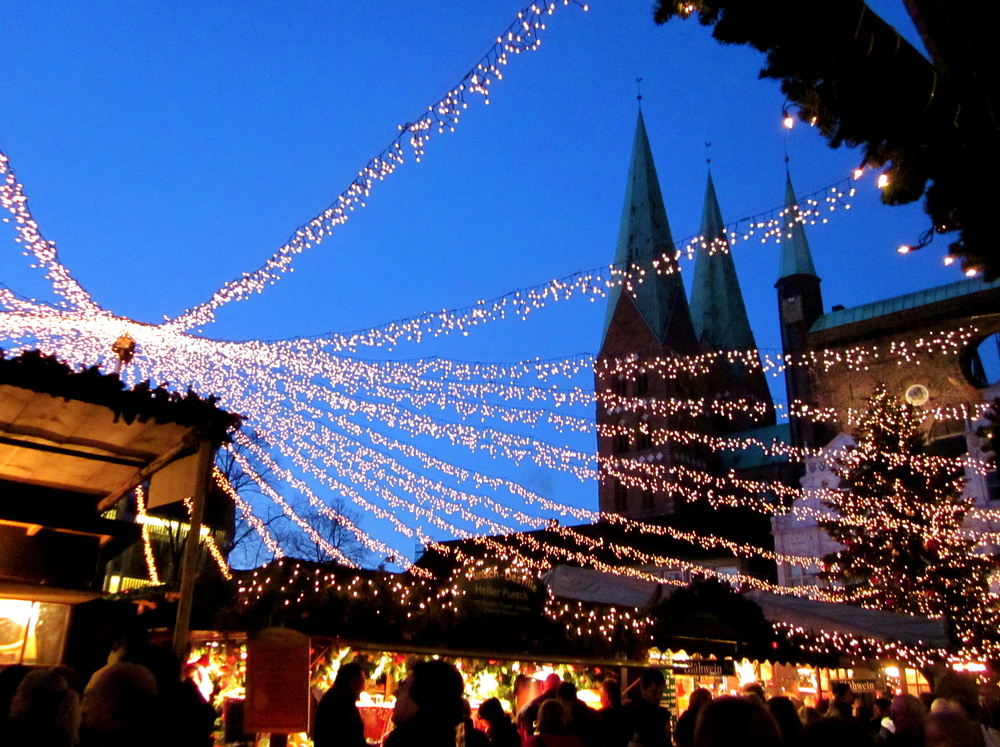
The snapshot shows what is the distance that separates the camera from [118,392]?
5211mm

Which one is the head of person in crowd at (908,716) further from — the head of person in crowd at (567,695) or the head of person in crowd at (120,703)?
the head of person in crowd at (120,703)

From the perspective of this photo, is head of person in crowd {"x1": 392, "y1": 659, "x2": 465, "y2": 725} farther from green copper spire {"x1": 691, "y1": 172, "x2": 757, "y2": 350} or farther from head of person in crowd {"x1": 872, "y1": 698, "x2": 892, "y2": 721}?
green copper spire {"x1": 691, "y1": 172, "x2": 757, "y2": 350}

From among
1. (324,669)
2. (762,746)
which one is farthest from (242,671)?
(762,746)

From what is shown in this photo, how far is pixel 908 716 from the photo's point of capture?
5.42m

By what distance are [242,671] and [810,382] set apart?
35738mm

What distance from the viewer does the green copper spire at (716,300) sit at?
200ft

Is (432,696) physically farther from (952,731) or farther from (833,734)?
(952,731)

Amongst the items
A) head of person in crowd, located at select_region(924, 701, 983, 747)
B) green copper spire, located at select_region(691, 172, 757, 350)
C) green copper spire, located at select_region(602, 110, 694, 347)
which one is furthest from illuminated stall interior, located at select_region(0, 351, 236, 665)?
green copper spire, located at select_region(691, 172, 757, 350)

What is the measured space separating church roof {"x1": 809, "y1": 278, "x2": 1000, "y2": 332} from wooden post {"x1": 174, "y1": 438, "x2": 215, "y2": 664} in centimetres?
3615

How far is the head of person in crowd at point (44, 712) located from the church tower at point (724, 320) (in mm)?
58446

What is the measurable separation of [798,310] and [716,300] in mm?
20413

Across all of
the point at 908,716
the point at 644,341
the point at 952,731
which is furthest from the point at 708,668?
the point at 644,341

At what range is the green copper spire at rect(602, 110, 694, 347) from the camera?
5256 centimetres

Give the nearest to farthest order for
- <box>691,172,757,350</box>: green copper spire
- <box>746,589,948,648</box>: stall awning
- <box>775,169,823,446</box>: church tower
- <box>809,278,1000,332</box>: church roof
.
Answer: <box>746,589,948,648</box>: stall awning < <box>809,278,1000,332</box>: church roof < <box>775,169,823,446</box>: church tower < <box>691,172,757,350</box>: green copper spire
